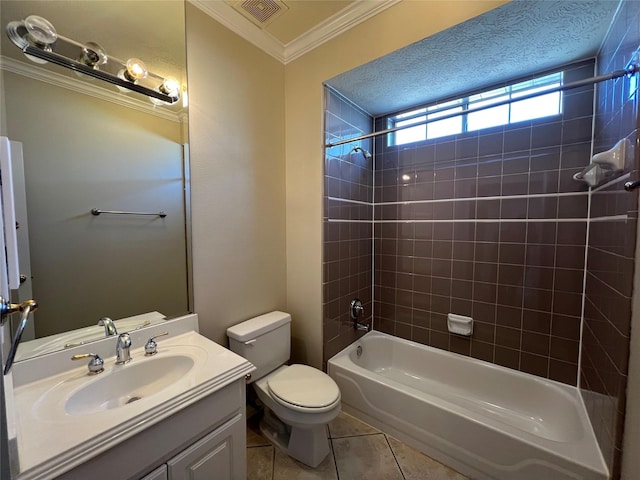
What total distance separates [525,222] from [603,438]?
1.17m

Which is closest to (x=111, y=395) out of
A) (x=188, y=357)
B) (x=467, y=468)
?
(x=188, y=357)

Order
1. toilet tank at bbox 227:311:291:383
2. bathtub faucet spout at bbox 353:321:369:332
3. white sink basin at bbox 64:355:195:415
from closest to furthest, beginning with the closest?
white sink basin at bbox 64:355:195:415, toilet tank at bbox 227:311:291:383, bathtub faucet spout at bbox 353:321:369:332

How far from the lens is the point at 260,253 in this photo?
183cm

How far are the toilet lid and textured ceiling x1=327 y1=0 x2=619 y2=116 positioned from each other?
192 centimetres

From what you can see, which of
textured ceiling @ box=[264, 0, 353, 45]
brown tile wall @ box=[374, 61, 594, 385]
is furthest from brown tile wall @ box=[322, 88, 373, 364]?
textured ceiling @ box=[264, 0, 353, 45]

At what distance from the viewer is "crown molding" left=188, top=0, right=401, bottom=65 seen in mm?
1470

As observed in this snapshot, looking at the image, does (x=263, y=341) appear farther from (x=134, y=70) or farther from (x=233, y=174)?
(x=134, y=70)

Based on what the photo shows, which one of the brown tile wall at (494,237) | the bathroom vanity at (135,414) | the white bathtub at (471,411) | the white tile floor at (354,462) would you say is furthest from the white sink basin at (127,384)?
the brown tile wall at (494,237)

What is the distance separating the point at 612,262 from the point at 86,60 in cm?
246

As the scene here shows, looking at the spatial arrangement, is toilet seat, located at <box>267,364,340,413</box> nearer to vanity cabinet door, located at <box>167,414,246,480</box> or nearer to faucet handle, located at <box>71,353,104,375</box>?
vanity cabinet door, located at <box>167,414,246,480</box>

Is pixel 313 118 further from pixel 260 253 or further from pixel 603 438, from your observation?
pixel 603 438

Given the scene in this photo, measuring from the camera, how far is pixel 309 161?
187 cm

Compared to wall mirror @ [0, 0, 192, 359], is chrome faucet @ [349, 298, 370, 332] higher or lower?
lower

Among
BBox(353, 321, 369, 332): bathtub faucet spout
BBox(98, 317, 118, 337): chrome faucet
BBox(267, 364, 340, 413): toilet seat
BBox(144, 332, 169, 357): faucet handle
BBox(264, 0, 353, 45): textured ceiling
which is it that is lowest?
BBox(267, 364, 340, 413): toilet seat
